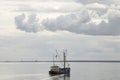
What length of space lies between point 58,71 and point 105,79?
27.2 metres

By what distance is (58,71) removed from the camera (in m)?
198

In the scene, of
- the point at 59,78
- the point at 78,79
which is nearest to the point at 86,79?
the point at 78,79

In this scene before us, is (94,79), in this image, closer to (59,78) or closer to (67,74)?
(67,74)

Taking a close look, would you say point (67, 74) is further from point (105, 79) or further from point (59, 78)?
point (59, 78)

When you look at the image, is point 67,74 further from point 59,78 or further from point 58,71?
point 59,78

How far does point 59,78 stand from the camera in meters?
156

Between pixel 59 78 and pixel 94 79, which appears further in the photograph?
pixel 94 79

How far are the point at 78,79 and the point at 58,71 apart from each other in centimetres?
1187

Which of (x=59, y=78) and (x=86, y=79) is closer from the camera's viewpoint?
(x=59, y=78)

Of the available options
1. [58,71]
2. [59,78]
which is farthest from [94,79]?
[59,78]

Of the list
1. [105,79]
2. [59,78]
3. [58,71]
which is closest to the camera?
[59,78]

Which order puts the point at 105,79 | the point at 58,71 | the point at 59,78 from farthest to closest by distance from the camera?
the point at 58,71, the point at 105,79, the point at 59,78

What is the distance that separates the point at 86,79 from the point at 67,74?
10915mm

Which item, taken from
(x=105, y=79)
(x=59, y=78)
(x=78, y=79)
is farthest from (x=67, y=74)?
(x=59, y=78)
